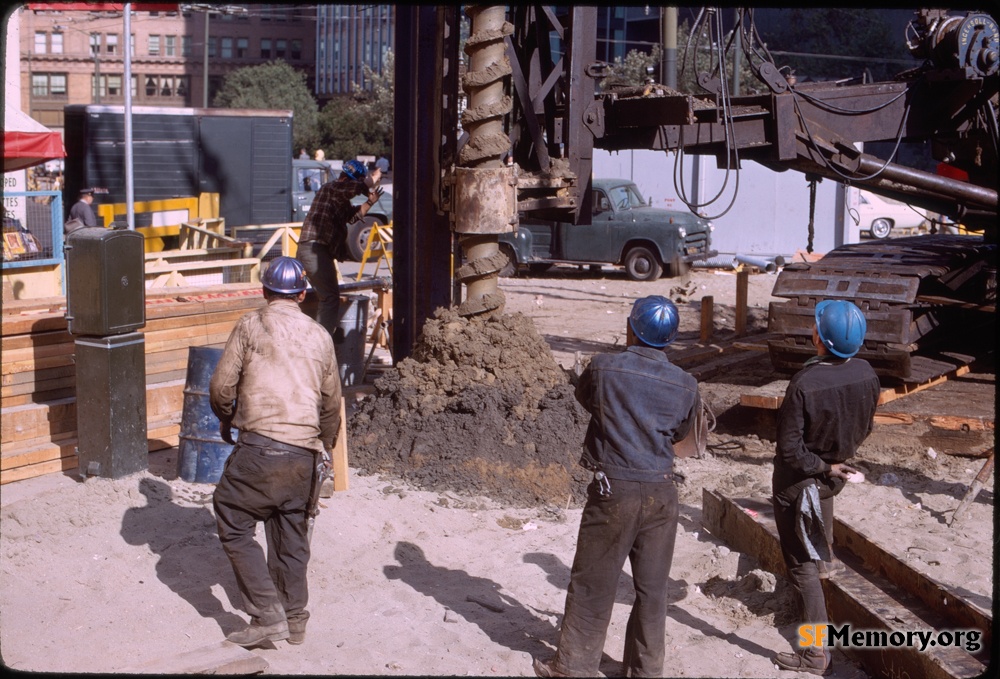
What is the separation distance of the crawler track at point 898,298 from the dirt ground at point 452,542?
22.0 inches

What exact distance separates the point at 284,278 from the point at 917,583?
11.9 feet

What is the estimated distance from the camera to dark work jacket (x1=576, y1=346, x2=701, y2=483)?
15.4 ft

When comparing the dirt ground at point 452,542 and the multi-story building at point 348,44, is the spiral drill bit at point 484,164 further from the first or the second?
the multi-story building at point 348,44

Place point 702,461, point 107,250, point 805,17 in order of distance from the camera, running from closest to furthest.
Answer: point 107,250, point 702,461, point 805,17

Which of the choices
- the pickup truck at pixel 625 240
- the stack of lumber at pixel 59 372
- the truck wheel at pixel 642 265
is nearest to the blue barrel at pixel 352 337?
the stack of lumber at pixel 59 372

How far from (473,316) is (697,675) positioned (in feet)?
12.3

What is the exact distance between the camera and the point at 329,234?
383 inches

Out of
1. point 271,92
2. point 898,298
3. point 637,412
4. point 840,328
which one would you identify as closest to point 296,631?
point 637,412

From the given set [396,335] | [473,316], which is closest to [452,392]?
[473,316]

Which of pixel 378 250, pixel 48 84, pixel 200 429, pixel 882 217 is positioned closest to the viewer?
pixel 200 429

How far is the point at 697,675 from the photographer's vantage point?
5156 millimetres

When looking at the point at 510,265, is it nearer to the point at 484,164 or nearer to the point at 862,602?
the point at 484,164

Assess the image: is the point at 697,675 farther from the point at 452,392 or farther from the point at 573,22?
the point at 573,22

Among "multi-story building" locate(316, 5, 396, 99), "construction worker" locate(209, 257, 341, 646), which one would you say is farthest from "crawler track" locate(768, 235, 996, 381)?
"multi-story building" locate(316, 5, 396, 99)
